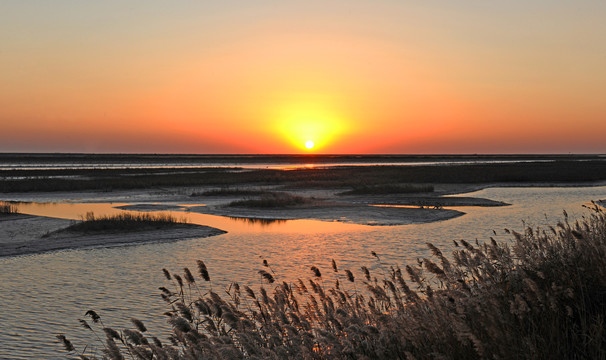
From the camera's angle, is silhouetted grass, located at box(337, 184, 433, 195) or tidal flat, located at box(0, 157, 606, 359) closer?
tidal flat, located at box(0, 157, 606, 359)

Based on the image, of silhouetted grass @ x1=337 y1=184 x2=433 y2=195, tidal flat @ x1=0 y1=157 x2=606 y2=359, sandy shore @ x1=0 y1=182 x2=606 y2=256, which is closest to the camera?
tidal flat @ x1=0 y1=157 x2=606 y2=359

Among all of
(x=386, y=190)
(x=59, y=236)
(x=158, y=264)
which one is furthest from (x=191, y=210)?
(x=158, y=264)

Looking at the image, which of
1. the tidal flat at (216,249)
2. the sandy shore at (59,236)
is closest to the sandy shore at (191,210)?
the sandy shore at (59,236)

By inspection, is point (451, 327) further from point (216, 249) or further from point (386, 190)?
point (386, 190)

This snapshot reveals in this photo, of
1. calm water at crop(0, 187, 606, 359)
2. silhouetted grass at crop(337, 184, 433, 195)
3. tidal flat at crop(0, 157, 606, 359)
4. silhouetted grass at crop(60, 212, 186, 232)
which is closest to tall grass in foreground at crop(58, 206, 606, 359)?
calm water at crop(0, 187, 606, 359)

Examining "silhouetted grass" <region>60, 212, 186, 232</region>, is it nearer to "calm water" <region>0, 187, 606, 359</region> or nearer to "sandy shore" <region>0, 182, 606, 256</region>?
"sandy shore" <region>0, 182, 606, 256</region>

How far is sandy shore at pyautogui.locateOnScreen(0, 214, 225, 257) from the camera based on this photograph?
19.9 m

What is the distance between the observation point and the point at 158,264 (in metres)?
16.7

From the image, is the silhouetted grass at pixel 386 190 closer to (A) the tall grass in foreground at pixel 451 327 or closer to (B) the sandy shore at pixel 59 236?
(B) the sandy shore at pixel 59 236

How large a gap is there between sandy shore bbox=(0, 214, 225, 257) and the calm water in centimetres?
103

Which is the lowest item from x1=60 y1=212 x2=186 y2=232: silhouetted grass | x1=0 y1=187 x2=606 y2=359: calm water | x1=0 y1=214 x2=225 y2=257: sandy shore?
x1=0 y1=187 x2=606 y2=359: calm water

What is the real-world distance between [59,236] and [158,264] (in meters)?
8.36

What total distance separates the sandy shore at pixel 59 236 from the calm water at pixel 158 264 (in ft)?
3.39

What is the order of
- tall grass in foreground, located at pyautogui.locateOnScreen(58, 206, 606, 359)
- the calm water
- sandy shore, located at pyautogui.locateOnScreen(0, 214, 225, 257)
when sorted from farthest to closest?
sandy shore, located at pyautogui.locateOnScreen(0, 214, 225, 257) → the calm water → tall grass in foreground, located at pyautogui.locateOnScreen(58, 206, 606, 359)
